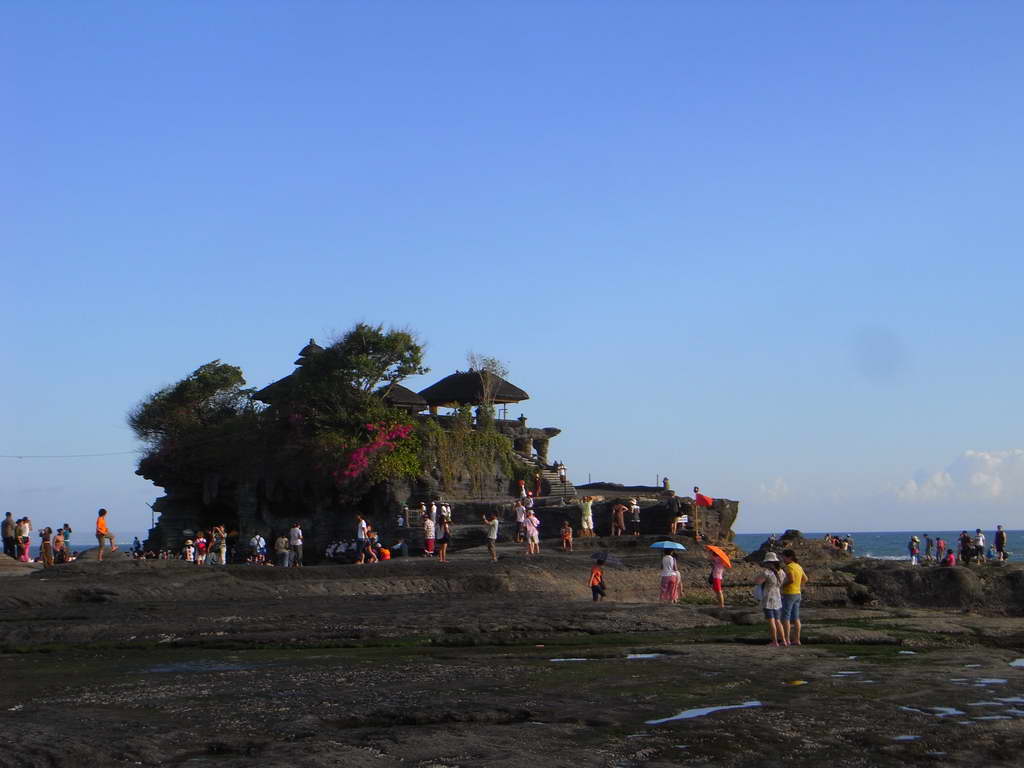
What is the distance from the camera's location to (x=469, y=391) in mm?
51156

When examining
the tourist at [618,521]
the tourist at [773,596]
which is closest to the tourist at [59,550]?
the tourist at [618,521]

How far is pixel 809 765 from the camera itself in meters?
9.80

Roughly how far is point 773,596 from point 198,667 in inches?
335

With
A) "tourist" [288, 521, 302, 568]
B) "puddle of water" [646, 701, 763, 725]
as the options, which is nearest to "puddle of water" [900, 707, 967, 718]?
"puddle of water" [646, 701, 763, 725]

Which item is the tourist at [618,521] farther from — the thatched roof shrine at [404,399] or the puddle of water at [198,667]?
the puddle of water at [198,667]

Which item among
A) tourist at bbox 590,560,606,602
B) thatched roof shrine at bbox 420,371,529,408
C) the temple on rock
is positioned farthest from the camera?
thatched roof shrine at bbox 420,371,529,408

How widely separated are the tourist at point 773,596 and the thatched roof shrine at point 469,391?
108ft

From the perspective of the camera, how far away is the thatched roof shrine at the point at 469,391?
167 feet

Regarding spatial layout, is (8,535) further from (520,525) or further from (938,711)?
(938,711)

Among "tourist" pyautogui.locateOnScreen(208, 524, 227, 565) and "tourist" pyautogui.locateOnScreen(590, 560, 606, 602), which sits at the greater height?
"tourist" pyautogui.locateOnScreen(208, 524, 227, 565)

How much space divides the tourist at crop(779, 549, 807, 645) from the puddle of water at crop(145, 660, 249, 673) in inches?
322

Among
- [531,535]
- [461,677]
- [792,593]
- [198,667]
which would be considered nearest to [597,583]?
[792,593]

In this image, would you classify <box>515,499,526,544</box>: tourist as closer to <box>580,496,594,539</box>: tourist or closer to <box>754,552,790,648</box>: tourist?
<box>580,496,594,539</box>: tourist

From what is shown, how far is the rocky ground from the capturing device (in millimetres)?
10188
